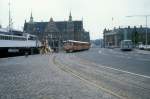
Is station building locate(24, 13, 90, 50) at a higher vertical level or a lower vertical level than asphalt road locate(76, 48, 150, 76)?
higher

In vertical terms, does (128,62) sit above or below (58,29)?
below

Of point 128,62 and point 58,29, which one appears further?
point 58,29

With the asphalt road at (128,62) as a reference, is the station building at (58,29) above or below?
above

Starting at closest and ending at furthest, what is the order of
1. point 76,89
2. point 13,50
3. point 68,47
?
1. point 76,89
2. point 13,50
3. point 68,47

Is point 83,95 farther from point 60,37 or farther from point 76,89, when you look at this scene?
point 60,37

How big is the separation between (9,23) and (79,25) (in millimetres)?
86773

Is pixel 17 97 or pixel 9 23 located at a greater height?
pixel 9 23

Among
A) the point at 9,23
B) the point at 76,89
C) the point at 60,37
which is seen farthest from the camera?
the point at 60,37

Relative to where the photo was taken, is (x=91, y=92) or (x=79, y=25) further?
(x=79, y=25)

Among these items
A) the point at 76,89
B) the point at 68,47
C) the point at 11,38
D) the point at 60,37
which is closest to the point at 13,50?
the point at 11,38

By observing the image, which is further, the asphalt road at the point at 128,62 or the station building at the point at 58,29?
the station building at the point at 58,29

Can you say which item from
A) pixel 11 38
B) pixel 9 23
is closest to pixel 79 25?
pixel 9 23

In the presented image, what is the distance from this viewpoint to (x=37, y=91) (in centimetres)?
1204

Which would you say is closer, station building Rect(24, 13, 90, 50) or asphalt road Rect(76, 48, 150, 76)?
asphalt road Rect(76, 48, 150, 76)
